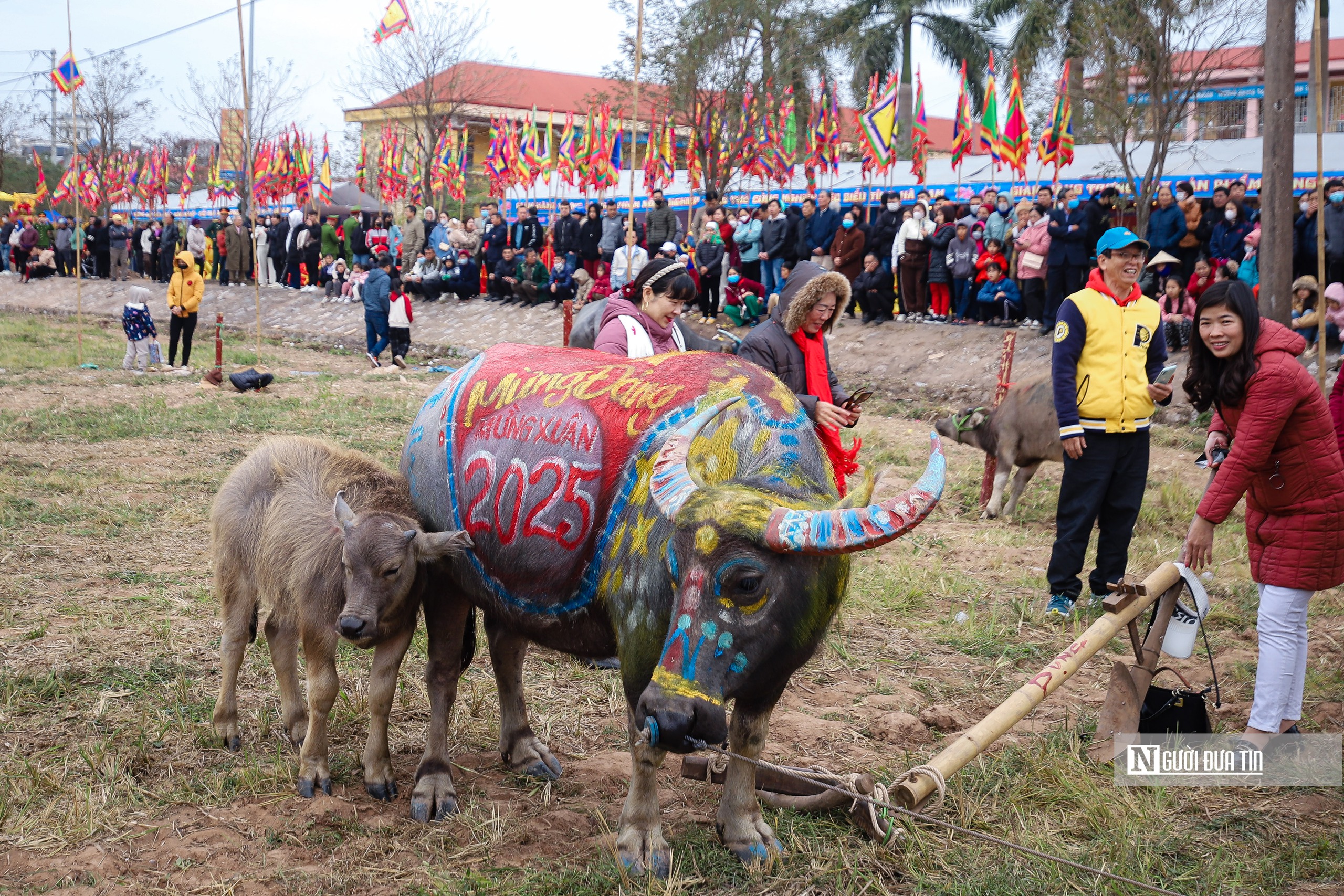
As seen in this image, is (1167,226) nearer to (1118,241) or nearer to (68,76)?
(1118,241)

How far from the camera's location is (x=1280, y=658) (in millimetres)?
4613

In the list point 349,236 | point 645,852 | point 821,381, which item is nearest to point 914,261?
point 821,381

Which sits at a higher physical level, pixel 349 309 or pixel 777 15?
pixel 777 15

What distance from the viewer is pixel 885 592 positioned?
23.0 ft

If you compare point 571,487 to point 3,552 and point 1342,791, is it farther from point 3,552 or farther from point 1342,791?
point 3,552

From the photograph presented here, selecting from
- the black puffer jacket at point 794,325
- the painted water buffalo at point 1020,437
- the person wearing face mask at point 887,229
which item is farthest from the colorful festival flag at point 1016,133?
the black puffer jacket at point 794,325

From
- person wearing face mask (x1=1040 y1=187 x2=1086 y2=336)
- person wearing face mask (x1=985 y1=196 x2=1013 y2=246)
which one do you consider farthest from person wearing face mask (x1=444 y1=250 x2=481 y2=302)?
person wearing face mask (x1=1040 y1=187 x2=1086 y2=336)

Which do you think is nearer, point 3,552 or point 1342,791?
point 1342,791

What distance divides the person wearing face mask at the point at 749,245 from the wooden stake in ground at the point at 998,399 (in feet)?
29.4

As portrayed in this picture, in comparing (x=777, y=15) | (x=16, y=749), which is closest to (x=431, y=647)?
(x=16, y=749)

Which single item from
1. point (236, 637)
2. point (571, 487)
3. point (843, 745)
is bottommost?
point (843, 745)

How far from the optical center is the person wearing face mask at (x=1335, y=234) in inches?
509

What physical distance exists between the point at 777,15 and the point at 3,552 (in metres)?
20.5

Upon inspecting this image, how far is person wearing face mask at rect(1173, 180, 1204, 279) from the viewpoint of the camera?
14320 mm
